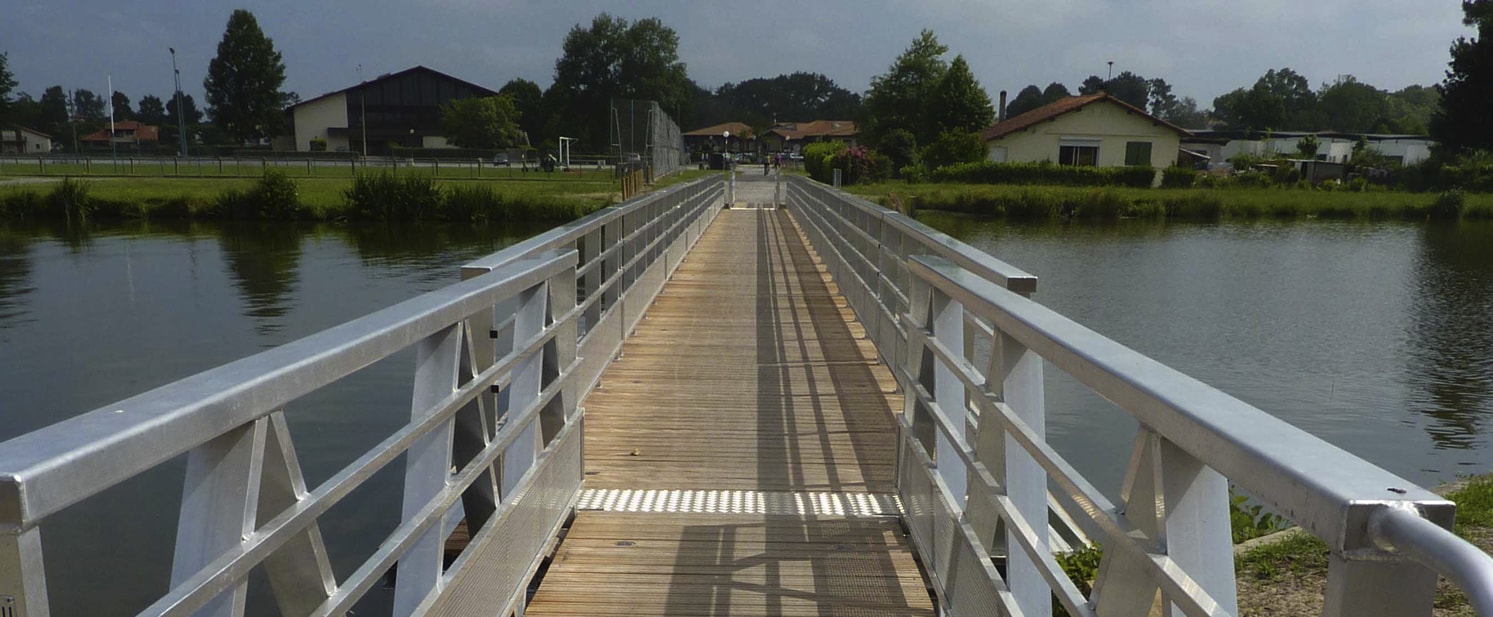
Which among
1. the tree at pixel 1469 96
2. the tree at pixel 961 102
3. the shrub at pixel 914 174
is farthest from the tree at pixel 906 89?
the tree at pixel 1469 96

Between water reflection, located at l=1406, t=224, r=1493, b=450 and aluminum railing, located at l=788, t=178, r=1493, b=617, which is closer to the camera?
aluminum railing, located at l=788, t=178, r=1493, b=617

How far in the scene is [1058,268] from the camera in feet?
79.6

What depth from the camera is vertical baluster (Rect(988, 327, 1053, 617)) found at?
244 cm

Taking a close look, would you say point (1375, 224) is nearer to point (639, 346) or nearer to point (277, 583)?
point (639, 346)

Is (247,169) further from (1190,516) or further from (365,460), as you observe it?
(1190,516)

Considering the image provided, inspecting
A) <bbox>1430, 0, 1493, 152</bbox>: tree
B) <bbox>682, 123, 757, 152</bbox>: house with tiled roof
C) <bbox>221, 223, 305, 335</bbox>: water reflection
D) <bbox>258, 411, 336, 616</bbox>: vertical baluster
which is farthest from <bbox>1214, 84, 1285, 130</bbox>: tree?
<bbox>258, 411, 336, 616</bbox>: vertical baluster

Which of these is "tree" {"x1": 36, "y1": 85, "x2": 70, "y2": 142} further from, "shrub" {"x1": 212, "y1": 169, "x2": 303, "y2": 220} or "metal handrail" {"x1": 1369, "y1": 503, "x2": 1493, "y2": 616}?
"metal handrail" {"x1": 1369, "y1": 503, "x2": 1493, "y2": 616}

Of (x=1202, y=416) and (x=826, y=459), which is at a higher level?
(x=1202, y=416)

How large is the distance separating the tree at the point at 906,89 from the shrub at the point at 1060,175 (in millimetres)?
16682

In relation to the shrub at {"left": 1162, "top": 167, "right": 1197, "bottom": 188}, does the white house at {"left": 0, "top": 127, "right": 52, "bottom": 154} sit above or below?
above

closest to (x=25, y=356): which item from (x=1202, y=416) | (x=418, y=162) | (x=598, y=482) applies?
(x=598, y=482)

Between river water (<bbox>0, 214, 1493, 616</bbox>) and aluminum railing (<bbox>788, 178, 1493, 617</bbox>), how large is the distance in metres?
4.69

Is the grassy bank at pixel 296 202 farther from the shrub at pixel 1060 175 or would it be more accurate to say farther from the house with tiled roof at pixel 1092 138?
the house with tiled roof at pixel 1092 138

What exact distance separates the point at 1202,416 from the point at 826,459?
12.3ft
